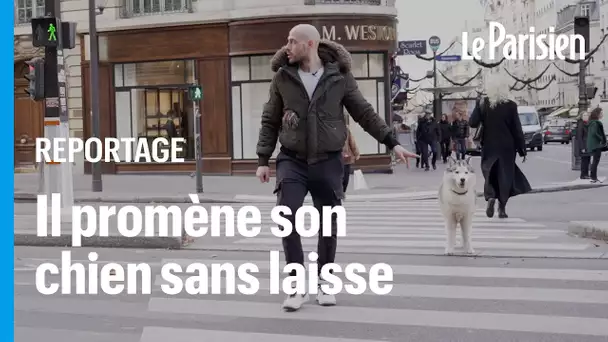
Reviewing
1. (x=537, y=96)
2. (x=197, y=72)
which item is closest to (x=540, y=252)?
(x=197, y=72)

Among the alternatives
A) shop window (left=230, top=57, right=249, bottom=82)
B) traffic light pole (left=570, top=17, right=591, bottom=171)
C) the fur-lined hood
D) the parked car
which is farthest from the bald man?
the parked car

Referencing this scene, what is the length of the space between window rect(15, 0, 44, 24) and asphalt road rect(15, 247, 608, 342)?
23179mm

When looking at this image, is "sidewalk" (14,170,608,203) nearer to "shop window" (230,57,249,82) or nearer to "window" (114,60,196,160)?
→ "window" (114,60,196,160)

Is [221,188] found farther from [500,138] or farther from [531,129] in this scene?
[531,129]

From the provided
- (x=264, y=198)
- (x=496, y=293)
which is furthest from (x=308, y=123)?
(x=264, y=198)

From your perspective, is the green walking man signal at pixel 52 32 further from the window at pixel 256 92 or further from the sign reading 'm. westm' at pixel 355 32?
the window at pixel 256 92

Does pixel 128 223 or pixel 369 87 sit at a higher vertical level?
pixel 369 87

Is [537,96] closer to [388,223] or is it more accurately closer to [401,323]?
[388,223]

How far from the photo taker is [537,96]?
362 feet

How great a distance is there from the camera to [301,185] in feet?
22.6

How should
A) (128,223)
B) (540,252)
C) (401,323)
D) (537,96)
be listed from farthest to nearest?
(537,96) < (128,223) < (540,252) < (401,323)

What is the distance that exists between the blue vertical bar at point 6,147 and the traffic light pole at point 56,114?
1101 centimetres

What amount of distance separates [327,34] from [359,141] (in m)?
3.19

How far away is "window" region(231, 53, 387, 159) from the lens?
2680 cm
